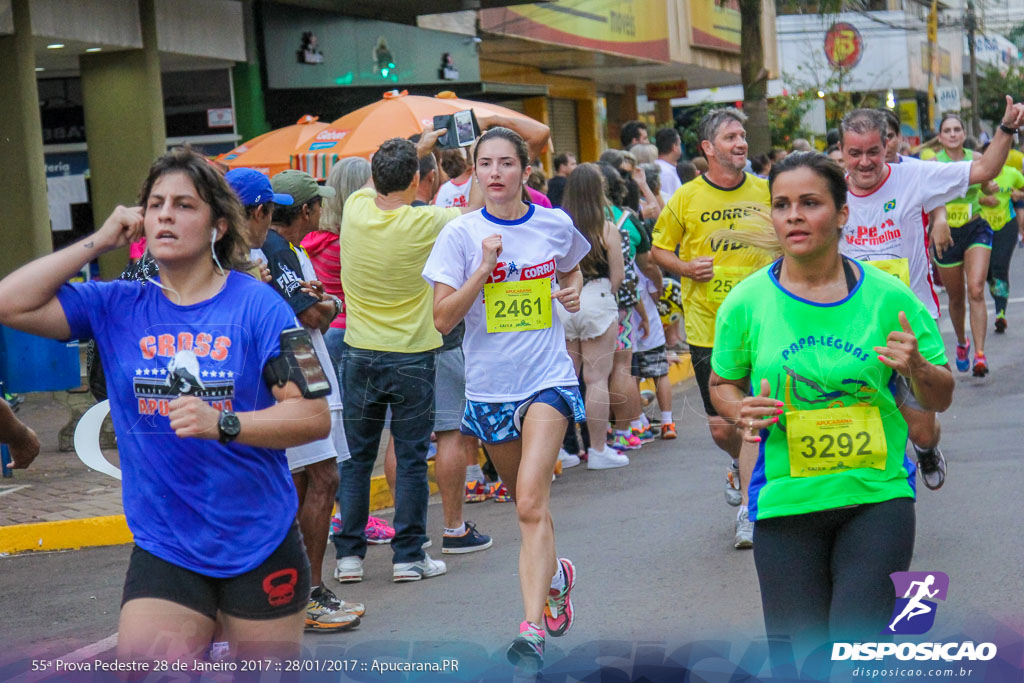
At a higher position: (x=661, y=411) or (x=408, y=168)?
(x=408, y=168)

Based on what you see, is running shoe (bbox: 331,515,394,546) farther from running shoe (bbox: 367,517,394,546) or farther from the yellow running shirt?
the yellow running shirt

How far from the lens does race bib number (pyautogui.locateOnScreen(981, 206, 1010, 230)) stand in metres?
12.9

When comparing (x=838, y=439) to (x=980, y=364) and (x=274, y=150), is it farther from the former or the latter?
(x=274, y=150)

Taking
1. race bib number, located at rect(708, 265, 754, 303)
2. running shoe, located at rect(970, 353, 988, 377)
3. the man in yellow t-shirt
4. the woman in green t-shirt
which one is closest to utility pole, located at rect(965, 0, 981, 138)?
running shoe, located at rect(970, 353, 988, 377)

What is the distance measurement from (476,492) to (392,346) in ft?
7.92

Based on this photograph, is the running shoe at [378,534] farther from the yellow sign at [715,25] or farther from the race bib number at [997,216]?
the yellow sign at [715,25]

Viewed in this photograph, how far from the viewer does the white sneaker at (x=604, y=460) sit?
9172mm

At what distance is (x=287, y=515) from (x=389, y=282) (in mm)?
2849

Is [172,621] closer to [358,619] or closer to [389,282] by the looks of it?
[358,619]

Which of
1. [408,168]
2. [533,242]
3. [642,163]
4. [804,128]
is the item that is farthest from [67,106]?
[804,128]

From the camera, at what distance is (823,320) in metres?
3.59

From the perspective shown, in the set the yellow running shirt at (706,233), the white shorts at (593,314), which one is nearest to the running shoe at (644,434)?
the white shorts at (593,314)

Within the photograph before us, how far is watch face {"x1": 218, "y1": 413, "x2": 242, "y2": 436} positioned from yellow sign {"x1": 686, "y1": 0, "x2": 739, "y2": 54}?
28.3 metres

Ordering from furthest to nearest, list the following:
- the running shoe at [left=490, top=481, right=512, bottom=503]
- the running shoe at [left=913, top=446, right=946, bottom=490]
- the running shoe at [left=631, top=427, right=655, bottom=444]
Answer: the running shoe at [left=631, top=427, right=655, bottom=444], the running shoe at [left=490, top=481, right=512, bottom=503], the running shoe at [left=913, top=446, right=946, bottom=490]
